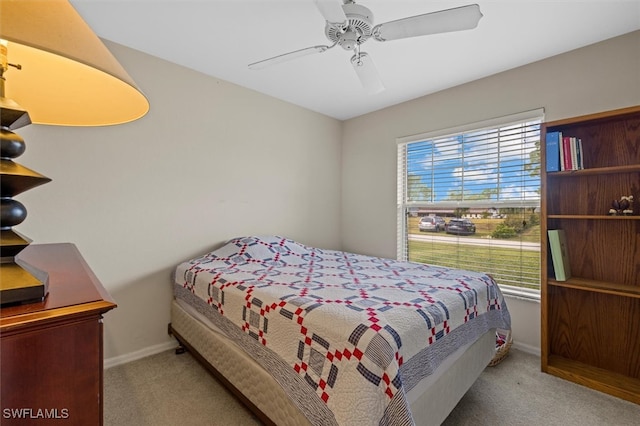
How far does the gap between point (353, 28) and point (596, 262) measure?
2.32 m

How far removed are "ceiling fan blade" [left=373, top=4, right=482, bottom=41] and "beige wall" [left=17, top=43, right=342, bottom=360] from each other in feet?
A: 5.77

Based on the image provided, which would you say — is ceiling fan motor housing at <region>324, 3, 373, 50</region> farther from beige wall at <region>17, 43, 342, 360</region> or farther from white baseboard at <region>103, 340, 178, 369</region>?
white baseboard at <region>103, 340, 178, 369</region>

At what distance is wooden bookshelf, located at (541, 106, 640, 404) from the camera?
76.8 inches

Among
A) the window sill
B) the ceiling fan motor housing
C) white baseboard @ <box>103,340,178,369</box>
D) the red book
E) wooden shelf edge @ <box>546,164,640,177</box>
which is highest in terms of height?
the ceiling fan motor housing

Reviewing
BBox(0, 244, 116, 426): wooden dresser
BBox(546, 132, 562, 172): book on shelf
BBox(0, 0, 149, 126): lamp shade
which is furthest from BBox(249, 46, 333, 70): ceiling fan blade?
BBox(546, 132, 562, 172): book on shelf

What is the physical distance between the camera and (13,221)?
0.62m

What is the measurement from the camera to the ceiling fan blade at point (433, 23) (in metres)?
1.33

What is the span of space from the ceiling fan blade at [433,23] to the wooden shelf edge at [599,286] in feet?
6.01

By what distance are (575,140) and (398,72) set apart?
1.42m

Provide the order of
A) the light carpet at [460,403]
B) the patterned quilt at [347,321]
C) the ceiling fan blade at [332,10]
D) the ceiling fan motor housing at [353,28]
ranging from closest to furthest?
the patterned quilt at [347,321] < the ceiling fan blade at [332,10] < the ceiling fan motor housing at [353,28] < the light carpet at [460,403]

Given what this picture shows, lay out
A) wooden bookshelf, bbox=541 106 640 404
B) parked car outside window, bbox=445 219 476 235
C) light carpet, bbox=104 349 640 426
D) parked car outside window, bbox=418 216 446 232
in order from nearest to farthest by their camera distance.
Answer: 1. light carpet, bbox=104 349 640 426
2. wooden bookshelf, bbox=541 106 640 404
3. parked car outside window, bbox=445 219 476 235
4. parked car outside window, bbox=418 216 446 232

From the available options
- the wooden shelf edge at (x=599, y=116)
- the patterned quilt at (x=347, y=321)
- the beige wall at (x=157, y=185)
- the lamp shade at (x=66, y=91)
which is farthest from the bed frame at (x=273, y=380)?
the wooden shelf edge at (x=599, y=116)

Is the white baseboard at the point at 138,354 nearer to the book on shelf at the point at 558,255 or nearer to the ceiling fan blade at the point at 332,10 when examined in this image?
the ceiling fan blade at the point at 332,10

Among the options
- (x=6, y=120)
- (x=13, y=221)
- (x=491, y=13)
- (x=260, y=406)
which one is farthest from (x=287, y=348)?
(x=491, y=13)
